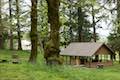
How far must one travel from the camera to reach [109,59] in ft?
194

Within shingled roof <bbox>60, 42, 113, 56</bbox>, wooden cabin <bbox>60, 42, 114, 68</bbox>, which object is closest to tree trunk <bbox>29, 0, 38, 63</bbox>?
wooden cabin <bbox>60, 42, 114, 68</bbox>

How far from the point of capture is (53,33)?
11633mm

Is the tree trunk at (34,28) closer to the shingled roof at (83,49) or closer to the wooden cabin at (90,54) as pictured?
the wooden cabin at (90,54)

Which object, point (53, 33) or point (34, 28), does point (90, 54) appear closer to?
point (34, 28)

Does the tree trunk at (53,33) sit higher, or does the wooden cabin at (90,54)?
the tree trunk at (53,33)

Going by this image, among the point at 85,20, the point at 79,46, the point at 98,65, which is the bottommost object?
the point at 98,65

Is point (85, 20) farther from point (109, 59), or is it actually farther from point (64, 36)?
point (109, 59)

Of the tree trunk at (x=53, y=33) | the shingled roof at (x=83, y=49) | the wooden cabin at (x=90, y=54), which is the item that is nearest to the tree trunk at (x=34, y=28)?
the tree trunk at (x=53, y=33)

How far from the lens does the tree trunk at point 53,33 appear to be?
37.3 ft

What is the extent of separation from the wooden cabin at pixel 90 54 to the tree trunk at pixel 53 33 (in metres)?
41.7

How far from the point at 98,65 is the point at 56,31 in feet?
145

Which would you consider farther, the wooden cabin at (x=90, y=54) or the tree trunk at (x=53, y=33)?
the wooden cabin at (x=90, y=54)

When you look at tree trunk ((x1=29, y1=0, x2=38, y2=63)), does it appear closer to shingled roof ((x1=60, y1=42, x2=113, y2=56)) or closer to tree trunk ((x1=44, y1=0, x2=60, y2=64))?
tree trunk ((x1=44, y1=0, x2=60, y2=64))

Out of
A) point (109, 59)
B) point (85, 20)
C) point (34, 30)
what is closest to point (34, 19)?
point (34, 30)
